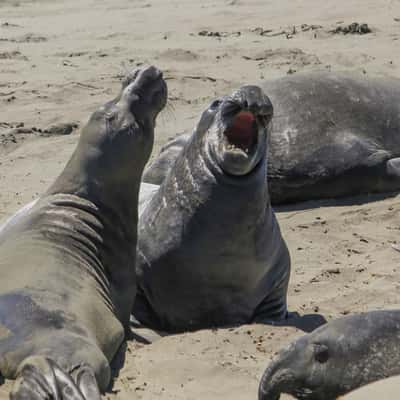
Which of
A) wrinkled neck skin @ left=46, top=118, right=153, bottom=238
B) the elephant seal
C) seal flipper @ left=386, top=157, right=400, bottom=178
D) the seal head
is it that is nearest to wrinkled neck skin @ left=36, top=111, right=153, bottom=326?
wrinkled neck skin @ left=46, top=118, right=153, bottom=238

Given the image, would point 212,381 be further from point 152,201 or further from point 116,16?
point 116,16

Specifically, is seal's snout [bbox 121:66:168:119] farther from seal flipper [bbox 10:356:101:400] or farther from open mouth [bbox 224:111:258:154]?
seal flipper [bbox 10:356:101:400]

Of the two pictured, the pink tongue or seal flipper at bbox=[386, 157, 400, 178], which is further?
seal flipper at bbox=[386, 157, 400, 178]

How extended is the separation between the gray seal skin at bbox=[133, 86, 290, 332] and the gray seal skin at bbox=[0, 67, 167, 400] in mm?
234

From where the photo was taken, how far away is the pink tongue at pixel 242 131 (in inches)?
211

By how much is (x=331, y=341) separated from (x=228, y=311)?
1.44m

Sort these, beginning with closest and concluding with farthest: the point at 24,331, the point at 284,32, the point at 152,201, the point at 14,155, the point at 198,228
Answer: the point at 24,331
the point at 198,228
the point at 152,201
the point at 14,155
the point at 284,32

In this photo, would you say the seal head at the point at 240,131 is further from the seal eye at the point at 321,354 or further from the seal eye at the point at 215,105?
the seal eye at the point at 321,354

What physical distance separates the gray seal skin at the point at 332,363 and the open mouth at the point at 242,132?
1525 mm

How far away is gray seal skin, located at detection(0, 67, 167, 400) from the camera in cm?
427

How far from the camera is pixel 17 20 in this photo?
14023 mm

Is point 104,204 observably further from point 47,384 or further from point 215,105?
point 47,384

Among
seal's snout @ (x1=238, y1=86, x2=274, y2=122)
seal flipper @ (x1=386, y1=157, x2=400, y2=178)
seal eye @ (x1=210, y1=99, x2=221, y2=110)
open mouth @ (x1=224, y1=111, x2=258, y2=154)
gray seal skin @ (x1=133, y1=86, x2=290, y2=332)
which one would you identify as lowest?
seal flipper @ (x1=386, y1=157, x2=400, y2=178)

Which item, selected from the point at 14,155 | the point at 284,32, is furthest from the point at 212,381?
the point at 284,32
